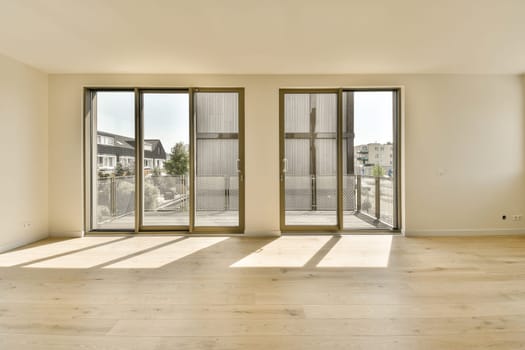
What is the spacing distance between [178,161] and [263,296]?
3.06m

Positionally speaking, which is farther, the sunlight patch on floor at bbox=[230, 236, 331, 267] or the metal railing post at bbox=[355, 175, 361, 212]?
the metal railing post at bbox=[355, 175, 361, 212]

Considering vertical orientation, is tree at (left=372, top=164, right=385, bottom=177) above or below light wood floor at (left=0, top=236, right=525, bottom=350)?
above

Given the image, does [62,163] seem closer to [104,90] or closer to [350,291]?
[104,90]

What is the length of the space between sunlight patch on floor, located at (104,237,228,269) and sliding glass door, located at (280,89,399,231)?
1.35 meters

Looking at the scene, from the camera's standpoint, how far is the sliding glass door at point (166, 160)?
500 cm

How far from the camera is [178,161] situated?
5.04 meters

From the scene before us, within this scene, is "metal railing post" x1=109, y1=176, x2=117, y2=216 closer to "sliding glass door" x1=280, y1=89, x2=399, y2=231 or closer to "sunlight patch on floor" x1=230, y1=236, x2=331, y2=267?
"sunlight patch on floor" x1=230, y1=236, x2=331, y2=267

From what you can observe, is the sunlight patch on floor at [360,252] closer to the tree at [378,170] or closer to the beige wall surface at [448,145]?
the beige wall surface at [448,145]

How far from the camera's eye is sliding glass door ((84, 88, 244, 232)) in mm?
5004

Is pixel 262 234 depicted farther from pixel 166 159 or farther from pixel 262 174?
pixel 166 159

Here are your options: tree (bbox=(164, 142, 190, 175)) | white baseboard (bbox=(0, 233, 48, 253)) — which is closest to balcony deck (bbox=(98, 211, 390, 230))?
tree (bbox=(164, 142, 190, 175))

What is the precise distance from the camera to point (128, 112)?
5.02 meters

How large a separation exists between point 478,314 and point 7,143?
5.61m

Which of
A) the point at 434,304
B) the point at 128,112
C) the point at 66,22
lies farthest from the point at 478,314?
the point at 128,112
